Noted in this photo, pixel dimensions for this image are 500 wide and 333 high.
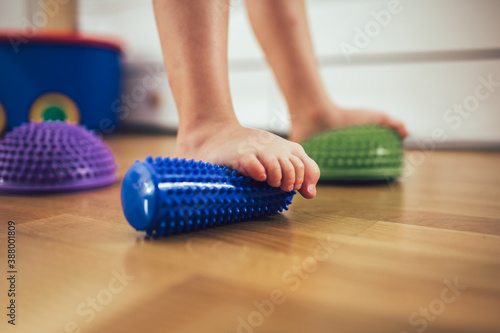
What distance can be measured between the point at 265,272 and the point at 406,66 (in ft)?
5.30

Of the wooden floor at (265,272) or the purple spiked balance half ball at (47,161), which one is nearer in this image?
the wooden floor at (265,272)

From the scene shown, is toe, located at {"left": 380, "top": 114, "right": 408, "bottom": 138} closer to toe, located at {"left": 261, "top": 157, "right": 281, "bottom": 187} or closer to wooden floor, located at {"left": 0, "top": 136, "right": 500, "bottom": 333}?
wooden floor, located at {"left": 0, "top": 136, "right": 500, "bottom": 333}

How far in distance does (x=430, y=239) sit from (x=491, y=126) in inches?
53.1

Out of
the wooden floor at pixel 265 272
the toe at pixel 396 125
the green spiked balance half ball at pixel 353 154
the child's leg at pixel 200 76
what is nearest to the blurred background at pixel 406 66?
the toe at pixel 396 125

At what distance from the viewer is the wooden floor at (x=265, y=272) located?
1.22 feet

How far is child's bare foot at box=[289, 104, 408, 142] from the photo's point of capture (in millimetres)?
1159

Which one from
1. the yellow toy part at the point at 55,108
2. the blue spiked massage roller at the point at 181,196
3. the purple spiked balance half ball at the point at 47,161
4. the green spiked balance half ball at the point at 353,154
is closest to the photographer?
the blue spiked massage roller at the point at 181,196

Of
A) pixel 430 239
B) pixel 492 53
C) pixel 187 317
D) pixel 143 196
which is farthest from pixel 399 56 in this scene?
pixel 187 317

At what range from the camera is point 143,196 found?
21.4 inches

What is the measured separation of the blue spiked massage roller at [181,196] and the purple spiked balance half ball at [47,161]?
1.16ft

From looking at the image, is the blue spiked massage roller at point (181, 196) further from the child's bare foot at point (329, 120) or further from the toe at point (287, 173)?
the child's bare foot at point (329, 120)

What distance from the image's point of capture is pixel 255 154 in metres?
0.65

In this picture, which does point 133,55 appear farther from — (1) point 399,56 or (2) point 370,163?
(2) point 370,163

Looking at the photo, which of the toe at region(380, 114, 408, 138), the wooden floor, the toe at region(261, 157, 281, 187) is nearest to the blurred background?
the toe at region(380, 114, 408, 138)
